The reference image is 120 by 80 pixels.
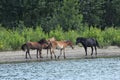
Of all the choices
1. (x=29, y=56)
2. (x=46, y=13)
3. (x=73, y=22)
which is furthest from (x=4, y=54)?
(x=46, y=13)

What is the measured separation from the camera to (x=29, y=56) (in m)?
30.5

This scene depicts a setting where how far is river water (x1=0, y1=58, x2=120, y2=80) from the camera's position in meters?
23.0

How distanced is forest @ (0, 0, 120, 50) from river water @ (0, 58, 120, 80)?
6.95m

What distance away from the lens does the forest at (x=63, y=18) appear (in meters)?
37.9

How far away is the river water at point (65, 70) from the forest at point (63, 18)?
695 centimetres

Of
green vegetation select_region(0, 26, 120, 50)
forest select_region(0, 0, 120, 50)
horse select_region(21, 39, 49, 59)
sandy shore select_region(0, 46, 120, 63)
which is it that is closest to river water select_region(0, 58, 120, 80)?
sandy shore select_region(0, 46, 120, 63)

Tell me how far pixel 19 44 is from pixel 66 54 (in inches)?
122

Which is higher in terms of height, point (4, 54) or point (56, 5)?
point (56, 5)

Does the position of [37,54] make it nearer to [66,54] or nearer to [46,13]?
[66,54]

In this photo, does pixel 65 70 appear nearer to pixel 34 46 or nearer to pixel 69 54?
pixel 34 46

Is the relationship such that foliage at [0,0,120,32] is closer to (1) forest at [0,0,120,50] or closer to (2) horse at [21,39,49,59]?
(1) forest at [0,0,120,50]

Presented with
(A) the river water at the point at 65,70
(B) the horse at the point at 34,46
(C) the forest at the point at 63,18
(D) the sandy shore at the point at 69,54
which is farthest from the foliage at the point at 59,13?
(A) the river water at the point at 65,70

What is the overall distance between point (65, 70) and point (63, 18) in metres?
16.1

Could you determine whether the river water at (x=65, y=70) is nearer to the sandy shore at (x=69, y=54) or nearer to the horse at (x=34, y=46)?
the sandy shore at (x=69, y=54)
